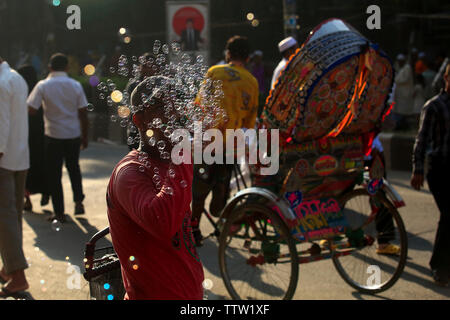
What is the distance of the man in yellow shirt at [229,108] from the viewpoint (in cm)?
536

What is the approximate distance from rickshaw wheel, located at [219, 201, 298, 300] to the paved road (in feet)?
0.62

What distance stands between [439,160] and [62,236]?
12.4ft

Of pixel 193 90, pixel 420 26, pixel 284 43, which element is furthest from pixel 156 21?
pixel 193 90

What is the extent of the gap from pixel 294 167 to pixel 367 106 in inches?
29.4

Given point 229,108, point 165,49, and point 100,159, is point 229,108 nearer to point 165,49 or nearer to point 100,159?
point 165,49

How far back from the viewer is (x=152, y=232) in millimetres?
2133

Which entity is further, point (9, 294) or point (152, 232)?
point (9, 294)

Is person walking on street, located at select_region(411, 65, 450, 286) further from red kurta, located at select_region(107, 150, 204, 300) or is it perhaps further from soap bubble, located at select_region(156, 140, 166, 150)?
soap bubble, located at select_region(156, 140, 166, 150)

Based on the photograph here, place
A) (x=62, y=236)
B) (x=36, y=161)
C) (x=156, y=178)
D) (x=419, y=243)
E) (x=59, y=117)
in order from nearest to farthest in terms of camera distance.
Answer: (x=156, y=178) → (x=419, y=243) → (x=62, y=236) → (x=59, y=117) → (x=36, y=161)

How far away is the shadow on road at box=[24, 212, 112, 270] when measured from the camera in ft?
19.6

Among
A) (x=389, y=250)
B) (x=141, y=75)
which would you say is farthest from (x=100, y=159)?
→ (x=141, y=75)

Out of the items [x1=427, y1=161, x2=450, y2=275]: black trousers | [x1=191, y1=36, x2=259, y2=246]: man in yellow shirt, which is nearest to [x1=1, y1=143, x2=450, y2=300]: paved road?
[x1=427, y1=161, x2=450, y2=275]: black trousers

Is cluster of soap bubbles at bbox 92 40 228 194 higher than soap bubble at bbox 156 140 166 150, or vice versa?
cluster of soap bubbles at bbox 92 40 228 194

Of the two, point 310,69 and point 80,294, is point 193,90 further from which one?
point 80,294
